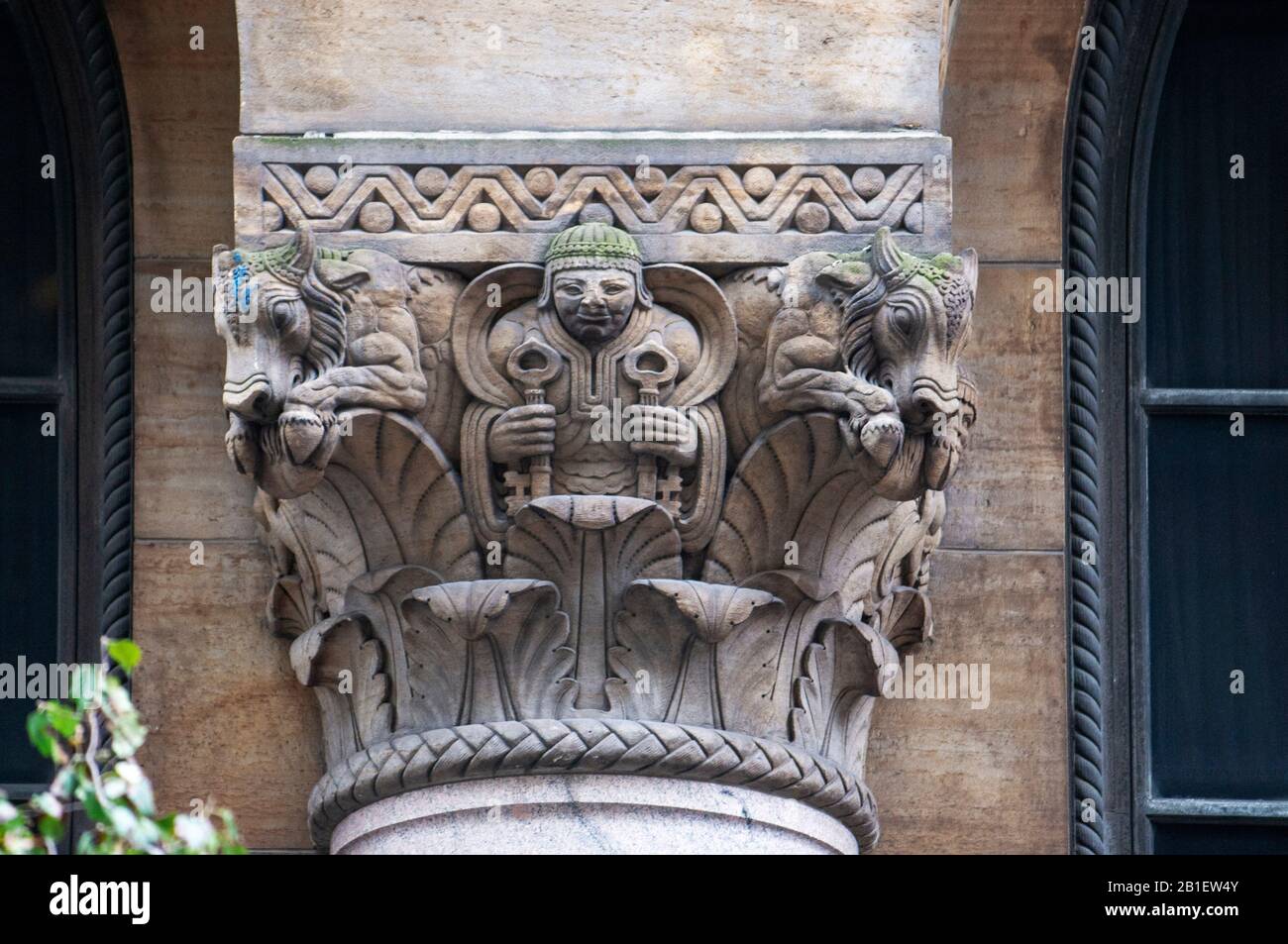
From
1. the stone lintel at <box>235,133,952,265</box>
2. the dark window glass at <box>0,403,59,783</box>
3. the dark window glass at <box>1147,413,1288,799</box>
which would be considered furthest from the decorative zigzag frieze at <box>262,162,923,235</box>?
the dark window glass at <box>1147,413,1288,799</box>

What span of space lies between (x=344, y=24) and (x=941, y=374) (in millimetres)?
1809

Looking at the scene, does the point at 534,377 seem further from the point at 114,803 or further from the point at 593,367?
the point at 114,803

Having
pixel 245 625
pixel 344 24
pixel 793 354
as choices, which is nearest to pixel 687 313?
pixel 793 354

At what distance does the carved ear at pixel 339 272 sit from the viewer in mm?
8680

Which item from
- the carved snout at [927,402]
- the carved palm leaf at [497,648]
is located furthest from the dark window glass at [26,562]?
the carved snout at [927,402]

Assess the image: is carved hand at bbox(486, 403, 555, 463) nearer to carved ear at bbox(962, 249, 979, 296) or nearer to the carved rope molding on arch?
carved ear at bbox(962, 249, 979, 296)

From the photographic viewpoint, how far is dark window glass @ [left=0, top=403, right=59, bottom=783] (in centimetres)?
985

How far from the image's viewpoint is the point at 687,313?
884 centimetres

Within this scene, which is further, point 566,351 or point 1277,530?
point 1277,530

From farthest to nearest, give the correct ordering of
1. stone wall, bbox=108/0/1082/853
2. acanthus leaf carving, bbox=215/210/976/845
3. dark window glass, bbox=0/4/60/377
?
dark window glass, bbox=0/4/60/377, stone wall, bbox=108/0/1082/853, acanthus leaf carving, bbox=215/210/976/845

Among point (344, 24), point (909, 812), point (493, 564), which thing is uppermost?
point (344, 24)

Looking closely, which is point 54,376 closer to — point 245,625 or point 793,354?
point 245,625

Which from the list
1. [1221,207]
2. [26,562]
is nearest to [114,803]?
[26,562]

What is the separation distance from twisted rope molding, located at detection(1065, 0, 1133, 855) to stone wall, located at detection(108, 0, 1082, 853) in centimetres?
6
